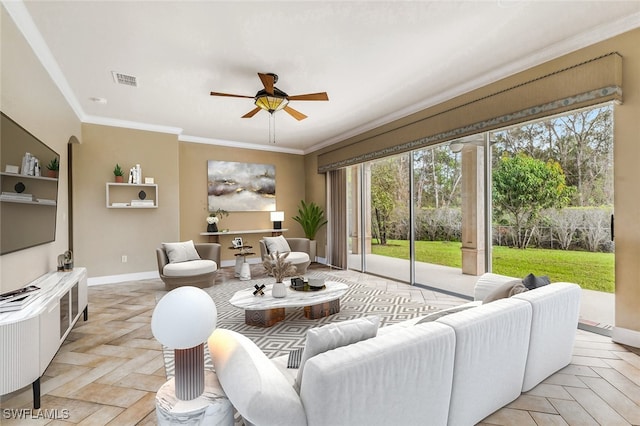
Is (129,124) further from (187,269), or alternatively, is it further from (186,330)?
(186,330)

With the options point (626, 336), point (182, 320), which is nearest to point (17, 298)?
point (182, 320)

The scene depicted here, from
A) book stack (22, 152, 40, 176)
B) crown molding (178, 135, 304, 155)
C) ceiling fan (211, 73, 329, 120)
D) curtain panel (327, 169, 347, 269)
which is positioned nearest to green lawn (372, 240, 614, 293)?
curtain panel (327, 169, 347, 269)

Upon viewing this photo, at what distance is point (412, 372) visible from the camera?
53.6 inches

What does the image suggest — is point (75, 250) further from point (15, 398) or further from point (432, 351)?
point (432, 351)

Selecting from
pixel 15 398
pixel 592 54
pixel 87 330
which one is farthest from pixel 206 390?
pixel 592 54

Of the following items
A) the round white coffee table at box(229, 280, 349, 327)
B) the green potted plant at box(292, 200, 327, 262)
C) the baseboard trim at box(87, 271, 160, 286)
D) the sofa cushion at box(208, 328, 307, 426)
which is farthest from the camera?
the green potted plant at box(292, 200, 327, 262)

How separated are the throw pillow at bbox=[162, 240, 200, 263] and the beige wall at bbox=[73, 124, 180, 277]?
1002 millimetres

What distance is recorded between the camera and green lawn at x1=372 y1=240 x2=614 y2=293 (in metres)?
3.18

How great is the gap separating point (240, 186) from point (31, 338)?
17.5 feet

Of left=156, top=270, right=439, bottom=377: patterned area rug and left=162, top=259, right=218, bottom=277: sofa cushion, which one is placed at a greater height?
left=162, top=259, right=218, bottom=277: sofa cushion

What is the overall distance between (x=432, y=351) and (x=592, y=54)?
3244 millimetres

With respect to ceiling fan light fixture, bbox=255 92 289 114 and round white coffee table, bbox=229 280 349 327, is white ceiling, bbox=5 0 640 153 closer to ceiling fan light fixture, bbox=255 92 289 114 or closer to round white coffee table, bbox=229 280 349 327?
ceiling fan light fixture, bbox=255 92 289 114

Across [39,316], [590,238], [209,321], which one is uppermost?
[590,238]

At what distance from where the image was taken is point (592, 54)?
2.90 meters
